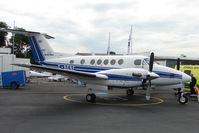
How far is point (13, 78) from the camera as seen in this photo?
59.9ft

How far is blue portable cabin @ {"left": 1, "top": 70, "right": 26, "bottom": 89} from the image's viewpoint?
59.4 ft

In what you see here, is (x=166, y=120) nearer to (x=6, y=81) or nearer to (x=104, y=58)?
(x=104, y=58)

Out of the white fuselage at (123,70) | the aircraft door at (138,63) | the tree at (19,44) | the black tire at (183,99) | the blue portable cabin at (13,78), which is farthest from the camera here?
the tree at (19,44)

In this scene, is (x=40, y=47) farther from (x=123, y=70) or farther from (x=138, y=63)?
(x=138, y=63)

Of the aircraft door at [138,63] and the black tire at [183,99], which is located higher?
the aircraft door at [138,63]

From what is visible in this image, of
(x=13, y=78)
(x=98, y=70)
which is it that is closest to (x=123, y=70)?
(x=98, y=70)

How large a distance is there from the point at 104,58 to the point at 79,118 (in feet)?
21.4

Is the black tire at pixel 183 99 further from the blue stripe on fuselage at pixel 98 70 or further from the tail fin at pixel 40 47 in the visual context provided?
the tail fin at pixel 40 47

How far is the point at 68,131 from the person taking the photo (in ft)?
18.8

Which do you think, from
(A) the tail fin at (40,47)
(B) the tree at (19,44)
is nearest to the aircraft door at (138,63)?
(A) the tail fin at (40,47)

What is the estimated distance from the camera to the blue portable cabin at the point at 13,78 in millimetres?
18094

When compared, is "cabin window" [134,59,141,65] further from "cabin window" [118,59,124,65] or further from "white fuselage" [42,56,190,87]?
"cabin window" [118,59,124,65]

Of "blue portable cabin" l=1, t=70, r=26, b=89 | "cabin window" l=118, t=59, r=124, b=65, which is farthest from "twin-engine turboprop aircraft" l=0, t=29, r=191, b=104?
"blue portable cabin" l=1, t=70, r=26, b=89

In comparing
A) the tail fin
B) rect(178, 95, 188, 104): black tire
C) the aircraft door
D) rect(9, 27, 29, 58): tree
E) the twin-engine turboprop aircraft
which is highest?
rect(9, 27, 29, 58): tree
